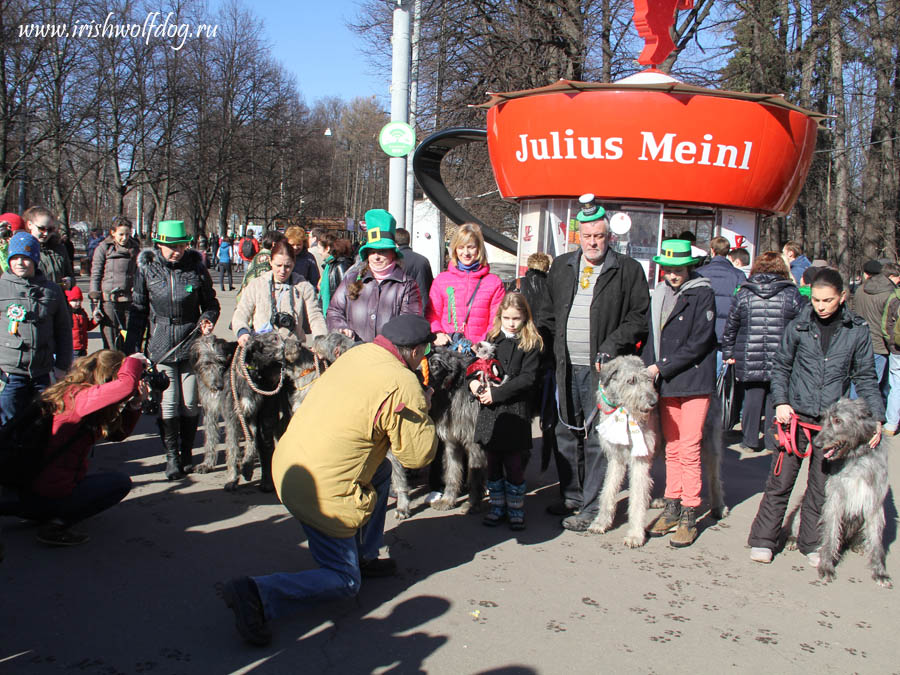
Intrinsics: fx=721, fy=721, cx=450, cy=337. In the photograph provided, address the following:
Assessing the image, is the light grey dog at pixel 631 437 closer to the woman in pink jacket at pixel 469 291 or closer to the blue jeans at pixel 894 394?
the woman in pink jacket at pixel 469 291

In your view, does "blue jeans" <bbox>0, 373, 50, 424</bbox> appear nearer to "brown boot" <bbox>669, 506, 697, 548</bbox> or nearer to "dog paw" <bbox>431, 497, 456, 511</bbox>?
"dog paw" <bbox>431, 497, 456, 511</bbox>

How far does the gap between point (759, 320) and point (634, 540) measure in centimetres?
367

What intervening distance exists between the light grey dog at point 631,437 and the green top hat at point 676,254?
73 centimetres

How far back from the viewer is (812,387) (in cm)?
460

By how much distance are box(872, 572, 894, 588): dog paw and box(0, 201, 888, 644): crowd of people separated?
0.37m

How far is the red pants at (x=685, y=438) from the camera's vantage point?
197 inches

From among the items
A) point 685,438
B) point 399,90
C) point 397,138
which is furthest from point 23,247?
point 399,90

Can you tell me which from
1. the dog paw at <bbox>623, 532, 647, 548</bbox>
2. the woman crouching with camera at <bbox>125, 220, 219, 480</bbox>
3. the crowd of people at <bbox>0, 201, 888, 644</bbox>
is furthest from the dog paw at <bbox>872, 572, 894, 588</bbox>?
the woman crouching with camera at <bbox>125, 220, 219, 480</bbox>

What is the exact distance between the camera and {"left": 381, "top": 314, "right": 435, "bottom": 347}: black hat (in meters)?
3.62

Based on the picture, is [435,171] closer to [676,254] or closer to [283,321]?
[283,321]

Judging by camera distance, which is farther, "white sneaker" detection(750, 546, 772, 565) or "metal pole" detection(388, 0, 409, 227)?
"metal pole" detection(388, 0, 409, 227)

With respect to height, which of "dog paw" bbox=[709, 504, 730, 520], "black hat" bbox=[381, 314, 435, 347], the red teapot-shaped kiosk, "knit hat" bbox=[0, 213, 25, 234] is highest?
the red teapot-shaped kiosk

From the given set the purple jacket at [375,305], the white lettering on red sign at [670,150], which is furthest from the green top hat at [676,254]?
the white lettering on red sign at [670,150]

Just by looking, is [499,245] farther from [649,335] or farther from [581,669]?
[581,669]
